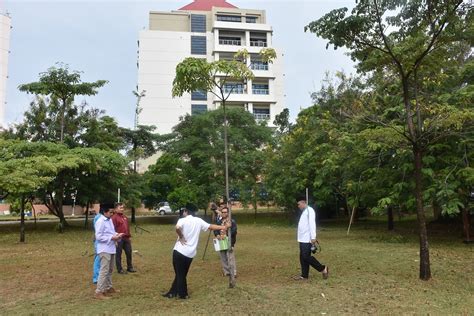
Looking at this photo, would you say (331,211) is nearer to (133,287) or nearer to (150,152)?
(150,152)

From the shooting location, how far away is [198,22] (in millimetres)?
60594

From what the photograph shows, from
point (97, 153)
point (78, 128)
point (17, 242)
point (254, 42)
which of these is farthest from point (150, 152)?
point (254, 42)

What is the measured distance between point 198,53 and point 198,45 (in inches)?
45.6

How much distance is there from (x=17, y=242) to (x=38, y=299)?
38.6ft

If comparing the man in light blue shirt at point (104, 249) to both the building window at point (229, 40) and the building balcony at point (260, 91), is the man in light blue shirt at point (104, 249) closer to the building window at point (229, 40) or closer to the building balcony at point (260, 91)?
the building balcony at point (260, 91)

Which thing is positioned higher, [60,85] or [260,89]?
[260,89]

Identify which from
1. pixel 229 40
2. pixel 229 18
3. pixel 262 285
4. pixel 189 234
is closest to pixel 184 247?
pixel 189 234

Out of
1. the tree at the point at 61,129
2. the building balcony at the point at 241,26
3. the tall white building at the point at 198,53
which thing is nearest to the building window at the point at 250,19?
the tall white building at the point at 198,53

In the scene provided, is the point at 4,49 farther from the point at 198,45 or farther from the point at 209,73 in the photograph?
the point at 209,73

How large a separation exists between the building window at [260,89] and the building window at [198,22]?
12019mm

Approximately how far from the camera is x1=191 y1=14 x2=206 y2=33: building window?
6034 cm

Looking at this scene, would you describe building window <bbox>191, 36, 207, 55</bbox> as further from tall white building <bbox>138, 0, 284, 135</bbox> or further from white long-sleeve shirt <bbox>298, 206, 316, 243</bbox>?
white long-sleeve shirt <bbox>298, 206, 316, 243</bbox>

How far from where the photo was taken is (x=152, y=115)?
56625 mm

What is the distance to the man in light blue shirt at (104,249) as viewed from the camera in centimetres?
712
